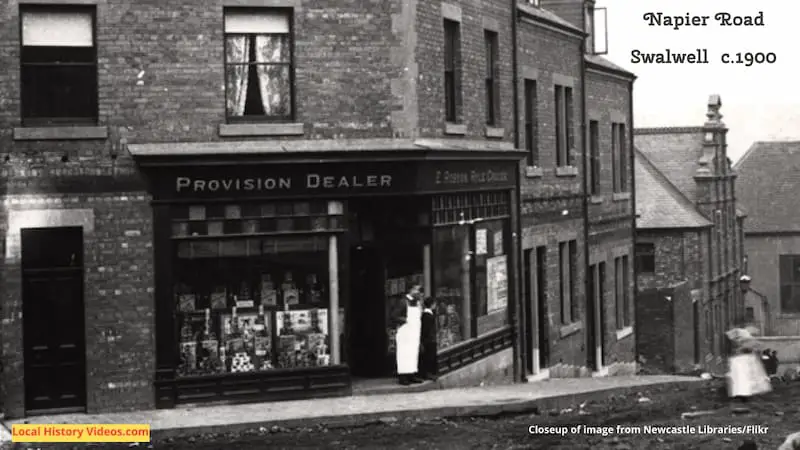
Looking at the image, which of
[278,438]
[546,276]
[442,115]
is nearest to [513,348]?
[546,276]

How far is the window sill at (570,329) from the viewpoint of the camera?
2825cm

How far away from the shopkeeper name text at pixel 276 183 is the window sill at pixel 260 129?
2.30ft

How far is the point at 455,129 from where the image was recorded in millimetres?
21844

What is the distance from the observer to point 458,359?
21.9 m

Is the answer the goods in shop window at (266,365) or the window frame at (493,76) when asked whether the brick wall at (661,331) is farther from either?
the goods in shop window at (266,365)

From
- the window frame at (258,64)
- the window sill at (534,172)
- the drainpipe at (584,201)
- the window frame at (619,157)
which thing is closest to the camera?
the window frame at (258,64)

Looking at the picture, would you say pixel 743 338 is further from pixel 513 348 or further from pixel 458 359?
pixel 513 348

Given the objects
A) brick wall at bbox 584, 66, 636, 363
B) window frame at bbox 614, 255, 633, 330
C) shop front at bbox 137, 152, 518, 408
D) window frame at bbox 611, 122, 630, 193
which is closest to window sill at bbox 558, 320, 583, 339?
brick wall at bbox 584, 66, 636, 363

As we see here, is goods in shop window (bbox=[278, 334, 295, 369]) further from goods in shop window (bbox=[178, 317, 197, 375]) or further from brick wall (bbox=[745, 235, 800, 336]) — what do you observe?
brick wall (bbox=[745, 235, 800, 336])

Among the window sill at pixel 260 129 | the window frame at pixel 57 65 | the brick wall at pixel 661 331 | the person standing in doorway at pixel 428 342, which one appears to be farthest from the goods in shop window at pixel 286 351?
the brick wall at pixel 661 331

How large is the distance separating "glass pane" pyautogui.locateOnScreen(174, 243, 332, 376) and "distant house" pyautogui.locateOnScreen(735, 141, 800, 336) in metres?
49.9

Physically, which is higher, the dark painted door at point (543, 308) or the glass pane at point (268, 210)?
the glass pane at point (268, 210)

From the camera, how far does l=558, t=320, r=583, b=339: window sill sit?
2825 centimetres

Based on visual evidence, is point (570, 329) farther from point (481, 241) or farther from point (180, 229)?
point (180, 229)
